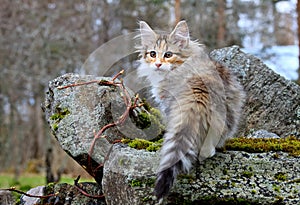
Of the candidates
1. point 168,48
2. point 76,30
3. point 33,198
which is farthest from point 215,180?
point 76,30

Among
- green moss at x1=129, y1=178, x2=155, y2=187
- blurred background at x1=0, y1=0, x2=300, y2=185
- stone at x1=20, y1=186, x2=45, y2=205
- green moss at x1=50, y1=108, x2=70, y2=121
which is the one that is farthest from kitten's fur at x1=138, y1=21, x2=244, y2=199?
blurred background at x1=0, y1=0, x2=300, y2=185

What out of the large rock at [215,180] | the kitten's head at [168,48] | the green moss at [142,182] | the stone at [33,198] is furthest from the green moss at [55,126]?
the green moss at [142,182]

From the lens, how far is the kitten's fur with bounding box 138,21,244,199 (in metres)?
2.38

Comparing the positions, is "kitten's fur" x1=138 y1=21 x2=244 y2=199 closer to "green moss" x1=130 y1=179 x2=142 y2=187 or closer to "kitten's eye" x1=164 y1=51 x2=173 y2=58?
"kitten's eye" x1=164 y1=51 x2=173 y2=58

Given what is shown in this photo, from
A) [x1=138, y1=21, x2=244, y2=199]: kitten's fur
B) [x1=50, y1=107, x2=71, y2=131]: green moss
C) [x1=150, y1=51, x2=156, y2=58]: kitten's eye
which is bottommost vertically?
[x1=50, y1=107, x2=71, y2=131]: green moss

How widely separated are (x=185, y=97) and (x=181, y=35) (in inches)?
35.8

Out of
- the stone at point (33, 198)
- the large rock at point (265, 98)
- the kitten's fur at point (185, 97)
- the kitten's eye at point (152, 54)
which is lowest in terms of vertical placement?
the stone at point (33, 198)

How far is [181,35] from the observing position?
347 cm

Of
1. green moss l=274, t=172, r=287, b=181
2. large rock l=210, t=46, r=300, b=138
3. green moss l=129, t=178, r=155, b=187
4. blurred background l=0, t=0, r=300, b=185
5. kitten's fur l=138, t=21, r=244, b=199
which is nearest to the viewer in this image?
kitten's fur l=138, t=21, r=244, b=199

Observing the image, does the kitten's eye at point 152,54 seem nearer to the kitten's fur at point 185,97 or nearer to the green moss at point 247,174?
the kitten's fur at point 185,97

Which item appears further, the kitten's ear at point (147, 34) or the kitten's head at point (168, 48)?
the kitten's ear at point (147, 34)

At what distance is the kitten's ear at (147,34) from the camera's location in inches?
141

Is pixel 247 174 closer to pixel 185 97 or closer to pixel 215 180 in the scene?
pixel 215 180

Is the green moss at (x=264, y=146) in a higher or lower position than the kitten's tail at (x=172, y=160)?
lower
